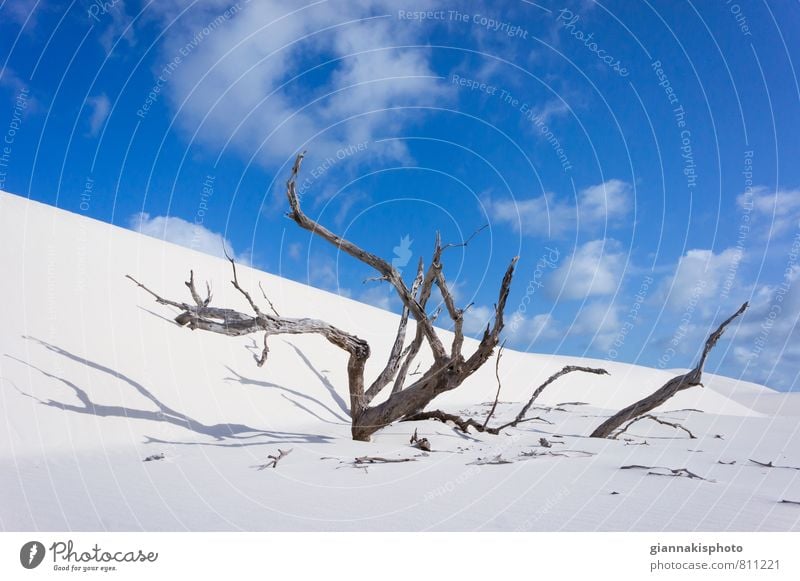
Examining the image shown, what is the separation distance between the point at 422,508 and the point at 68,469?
3.18 meters

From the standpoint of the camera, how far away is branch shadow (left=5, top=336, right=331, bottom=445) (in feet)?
19.5

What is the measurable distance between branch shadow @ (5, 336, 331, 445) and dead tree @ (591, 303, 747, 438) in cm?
356

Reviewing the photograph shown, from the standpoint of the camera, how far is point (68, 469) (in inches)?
166

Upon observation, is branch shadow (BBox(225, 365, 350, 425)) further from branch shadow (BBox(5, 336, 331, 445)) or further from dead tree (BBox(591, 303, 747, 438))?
dead tree (BBox(591, 303, 747, 438))

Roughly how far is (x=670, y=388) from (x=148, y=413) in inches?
262

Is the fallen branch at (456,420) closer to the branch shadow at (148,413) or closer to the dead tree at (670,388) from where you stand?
the dead tree at (670,388)

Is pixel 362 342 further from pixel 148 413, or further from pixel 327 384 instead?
pixel 327 384

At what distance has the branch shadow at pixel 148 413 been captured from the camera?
594cm

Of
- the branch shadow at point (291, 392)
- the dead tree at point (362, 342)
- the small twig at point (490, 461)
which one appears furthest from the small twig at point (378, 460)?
the branch shadow at point (291, 392)
